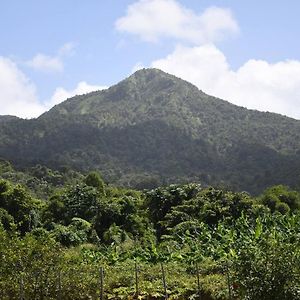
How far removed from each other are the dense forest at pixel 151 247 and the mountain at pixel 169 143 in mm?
42820

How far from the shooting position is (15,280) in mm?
13727

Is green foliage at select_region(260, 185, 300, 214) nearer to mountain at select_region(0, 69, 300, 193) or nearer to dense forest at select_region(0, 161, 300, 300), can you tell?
dense forest at select_region(0, 161, 300, 300)

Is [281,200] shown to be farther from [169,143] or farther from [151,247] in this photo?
[169,143]

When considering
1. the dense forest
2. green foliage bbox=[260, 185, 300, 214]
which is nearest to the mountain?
green foliage bbox=[260, 185, 300, 214]

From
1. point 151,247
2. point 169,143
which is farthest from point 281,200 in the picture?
point 169,143

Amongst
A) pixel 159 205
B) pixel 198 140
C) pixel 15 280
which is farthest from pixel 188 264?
pixel 198 140

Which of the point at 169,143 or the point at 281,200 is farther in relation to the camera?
the point at 169,143

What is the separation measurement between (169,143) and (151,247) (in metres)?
90.5

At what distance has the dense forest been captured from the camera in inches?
361

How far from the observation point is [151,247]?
69.1 feet

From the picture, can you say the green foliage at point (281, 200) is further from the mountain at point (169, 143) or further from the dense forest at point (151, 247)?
the mountain at point (169, 143)

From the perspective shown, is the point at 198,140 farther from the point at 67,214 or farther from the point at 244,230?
the point at 244,230

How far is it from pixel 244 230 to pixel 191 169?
77726mm

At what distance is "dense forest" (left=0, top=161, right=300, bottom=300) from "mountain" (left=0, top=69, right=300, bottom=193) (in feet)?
140
